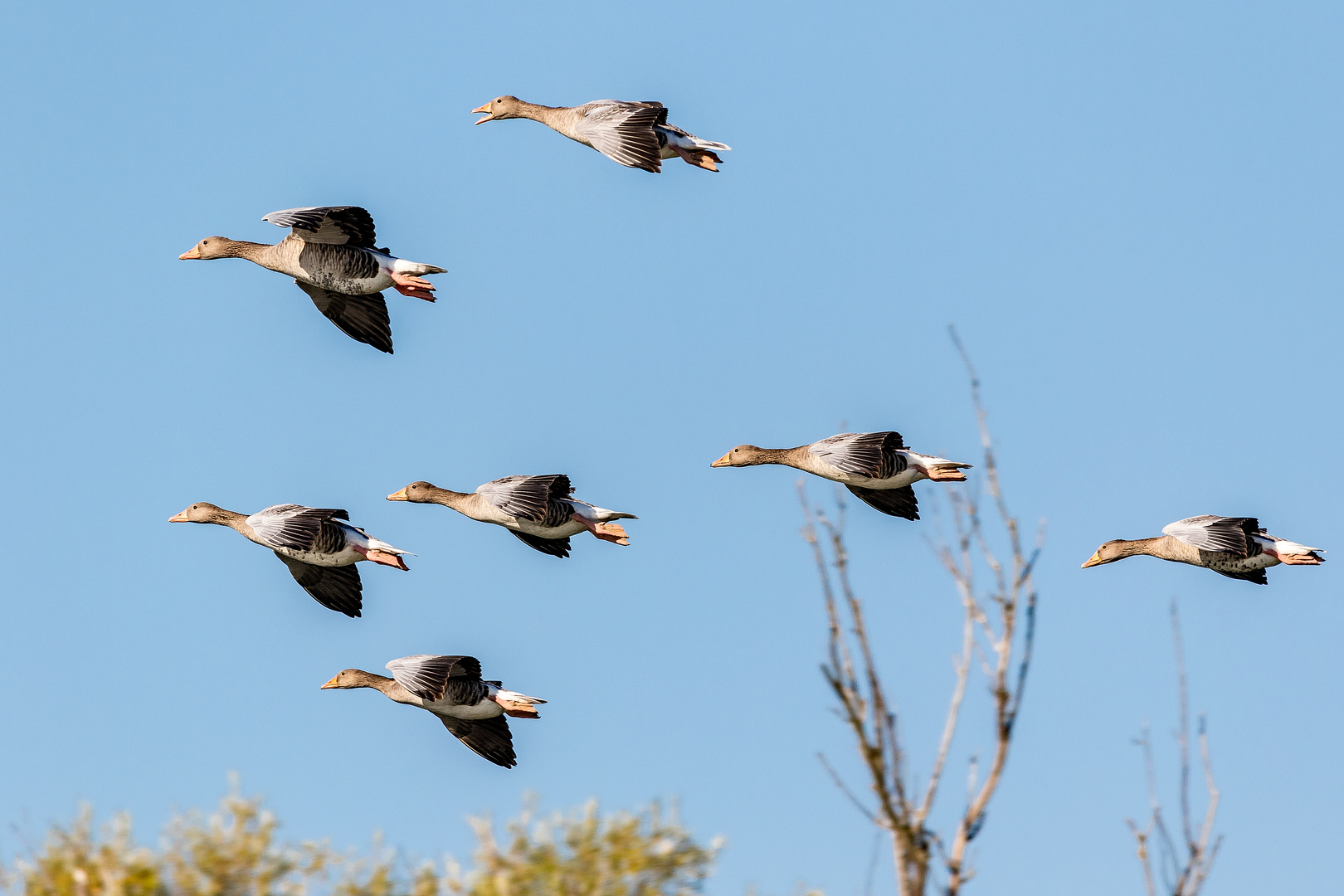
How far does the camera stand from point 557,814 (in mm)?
17688

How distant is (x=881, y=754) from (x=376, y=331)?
48.2 feet

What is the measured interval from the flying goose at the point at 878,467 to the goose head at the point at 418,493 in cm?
599

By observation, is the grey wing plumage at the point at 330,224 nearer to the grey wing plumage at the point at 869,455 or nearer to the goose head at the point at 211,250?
the goose head at the point at 211,250

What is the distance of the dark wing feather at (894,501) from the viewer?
2597 centimetres

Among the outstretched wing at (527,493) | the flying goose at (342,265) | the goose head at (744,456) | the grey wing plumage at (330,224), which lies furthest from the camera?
the goose head at (744,456)

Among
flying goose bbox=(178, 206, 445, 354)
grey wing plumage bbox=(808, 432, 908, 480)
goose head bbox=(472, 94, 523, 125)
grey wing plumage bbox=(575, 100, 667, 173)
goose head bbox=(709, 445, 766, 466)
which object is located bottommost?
grey wing plumage bbox=(808, 432, 908, 480)

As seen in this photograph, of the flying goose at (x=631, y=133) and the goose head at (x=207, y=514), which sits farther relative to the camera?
the goose head at (x=207, y=514)

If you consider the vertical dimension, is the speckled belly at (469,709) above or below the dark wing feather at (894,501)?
below

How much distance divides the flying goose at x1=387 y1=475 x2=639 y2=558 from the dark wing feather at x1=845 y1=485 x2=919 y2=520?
3592 mm

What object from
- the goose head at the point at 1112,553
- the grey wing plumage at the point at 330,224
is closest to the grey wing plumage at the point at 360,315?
the grey wing plumage at the point at 330,224

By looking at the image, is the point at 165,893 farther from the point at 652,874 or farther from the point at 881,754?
the point at 881,754

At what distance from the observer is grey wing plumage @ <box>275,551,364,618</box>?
1045 inches

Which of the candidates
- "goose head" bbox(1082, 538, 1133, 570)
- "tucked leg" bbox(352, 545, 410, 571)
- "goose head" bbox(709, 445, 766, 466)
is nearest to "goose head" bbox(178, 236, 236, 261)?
"tucked leg" bbox(352, 545, 410, 571)

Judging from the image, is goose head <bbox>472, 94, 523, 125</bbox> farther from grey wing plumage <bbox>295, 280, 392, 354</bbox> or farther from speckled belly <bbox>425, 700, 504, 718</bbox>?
speckled belly <bbox>425, 700, 504, 718</bbox>
